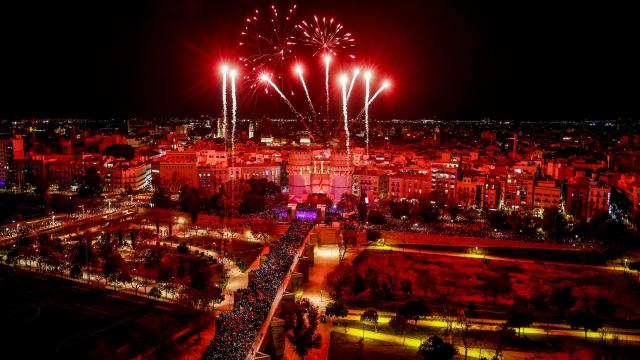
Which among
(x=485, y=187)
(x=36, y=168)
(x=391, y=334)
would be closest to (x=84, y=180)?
(x=36, y=168)

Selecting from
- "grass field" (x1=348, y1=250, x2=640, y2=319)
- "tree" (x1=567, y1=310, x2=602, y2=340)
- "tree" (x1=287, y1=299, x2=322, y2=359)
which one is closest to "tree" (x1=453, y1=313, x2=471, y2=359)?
"grass field" (x1=348, y1=250, x2=640, y2=319)

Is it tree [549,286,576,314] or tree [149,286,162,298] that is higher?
tree [549,286,576,314]

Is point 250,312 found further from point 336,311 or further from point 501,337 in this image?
point 501,337

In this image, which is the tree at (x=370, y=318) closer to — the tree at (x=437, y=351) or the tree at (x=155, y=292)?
the tree at (x=437, y=351)

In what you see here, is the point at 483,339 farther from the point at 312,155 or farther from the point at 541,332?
the point at 312,155

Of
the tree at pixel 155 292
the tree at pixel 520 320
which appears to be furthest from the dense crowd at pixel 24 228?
the tree at pixel 520 320

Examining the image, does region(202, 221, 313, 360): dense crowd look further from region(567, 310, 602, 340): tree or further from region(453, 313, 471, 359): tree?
region(567, 310, 602, 340): tree

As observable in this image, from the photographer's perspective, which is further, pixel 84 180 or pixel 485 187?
pixel 84 180
